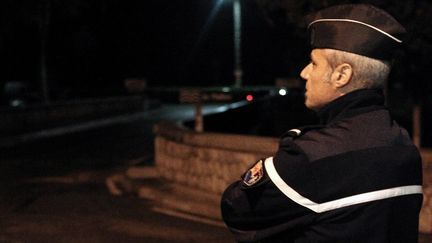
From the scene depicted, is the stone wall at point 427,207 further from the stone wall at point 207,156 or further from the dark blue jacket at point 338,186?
the dark blue jacket at point 338,186

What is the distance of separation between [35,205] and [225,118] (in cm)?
796

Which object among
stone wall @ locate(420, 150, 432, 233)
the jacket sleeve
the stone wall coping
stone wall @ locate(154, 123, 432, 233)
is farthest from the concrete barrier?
the jacket sleeve

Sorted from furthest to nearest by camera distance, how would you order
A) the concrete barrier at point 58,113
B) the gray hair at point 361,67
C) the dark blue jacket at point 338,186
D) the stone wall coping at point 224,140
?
the concrete barrier at point 58,113, the stone wall coping at point 224,140, the gray hair at point 361,67, the dark blue jacket at point 338,186

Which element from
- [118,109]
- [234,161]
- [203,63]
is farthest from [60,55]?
[234,161]

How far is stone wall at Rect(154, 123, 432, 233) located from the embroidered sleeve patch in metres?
6.20

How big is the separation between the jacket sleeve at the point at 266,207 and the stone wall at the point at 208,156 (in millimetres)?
6162

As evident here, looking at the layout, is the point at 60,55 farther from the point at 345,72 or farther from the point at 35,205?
the point at 345,72

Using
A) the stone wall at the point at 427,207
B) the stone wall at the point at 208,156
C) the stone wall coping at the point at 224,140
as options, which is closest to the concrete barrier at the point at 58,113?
the stone wall coping at the point at 224,140

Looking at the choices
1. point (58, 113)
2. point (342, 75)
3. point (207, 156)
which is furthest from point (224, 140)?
point (58, 113)

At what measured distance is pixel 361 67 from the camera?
178cm

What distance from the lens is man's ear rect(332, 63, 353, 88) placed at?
178 cm

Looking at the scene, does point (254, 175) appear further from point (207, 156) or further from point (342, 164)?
point (207, 156)

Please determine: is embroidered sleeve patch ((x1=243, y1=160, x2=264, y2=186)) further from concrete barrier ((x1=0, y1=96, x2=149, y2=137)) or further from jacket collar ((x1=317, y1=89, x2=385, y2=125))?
concrete barrier ((x1=0, y1=96, x2=149, y2=137))

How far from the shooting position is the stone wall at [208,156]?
899cm
